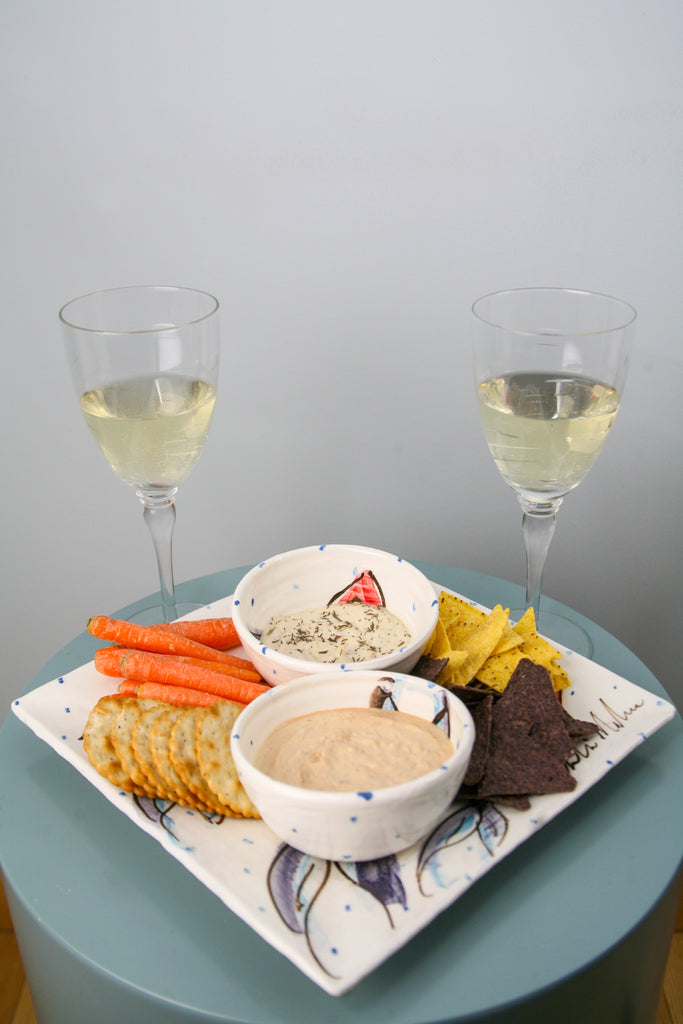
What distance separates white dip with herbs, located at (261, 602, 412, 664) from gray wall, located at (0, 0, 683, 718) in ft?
2.54

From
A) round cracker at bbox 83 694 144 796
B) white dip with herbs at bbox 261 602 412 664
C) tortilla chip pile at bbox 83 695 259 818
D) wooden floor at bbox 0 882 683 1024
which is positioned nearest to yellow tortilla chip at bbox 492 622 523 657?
white dip with herbs at bbox 261 602 412 664

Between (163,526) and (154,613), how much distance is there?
7.4 inches

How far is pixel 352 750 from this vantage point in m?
0.87

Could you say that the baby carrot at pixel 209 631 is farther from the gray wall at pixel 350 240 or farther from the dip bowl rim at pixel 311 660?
the gray wall at pixel 350 240

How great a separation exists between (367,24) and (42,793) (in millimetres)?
1324

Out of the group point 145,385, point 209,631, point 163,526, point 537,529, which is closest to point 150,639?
point 209,631

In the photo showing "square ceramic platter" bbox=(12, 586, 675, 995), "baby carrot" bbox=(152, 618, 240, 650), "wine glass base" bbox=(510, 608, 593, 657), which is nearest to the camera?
"square ceramic platter" bbox=(12, 586, 675, 995)

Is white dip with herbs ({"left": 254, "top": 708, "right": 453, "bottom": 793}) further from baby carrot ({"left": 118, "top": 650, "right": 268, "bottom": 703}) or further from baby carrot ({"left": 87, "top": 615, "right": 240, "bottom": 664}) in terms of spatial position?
baby carrot ({"left": 87, "top": 615, "right": 240, "bottom": 664})

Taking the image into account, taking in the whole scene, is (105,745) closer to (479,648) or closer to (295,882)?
(295,882)

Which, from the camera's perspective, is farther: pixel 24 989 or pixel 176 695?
pixel 24 989

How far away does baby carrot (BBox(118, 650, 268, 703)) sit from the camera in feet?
3.53

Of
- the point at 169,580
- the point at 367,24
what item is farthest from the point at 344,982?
the point at 367,24

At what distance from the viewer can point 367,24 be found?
153 centimetres

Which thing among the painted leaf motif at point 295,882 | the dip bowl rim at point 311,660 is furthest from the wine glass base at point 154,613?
the painted leaf motif at point 295,882
